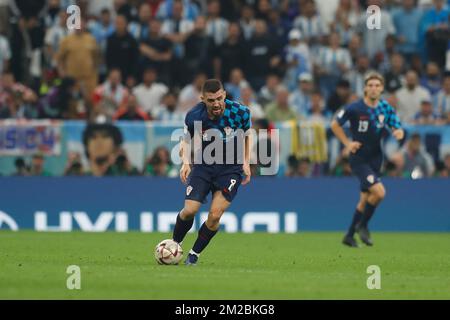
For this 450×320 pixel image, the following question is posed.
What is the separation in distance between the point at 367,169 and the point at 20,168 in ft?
22.5

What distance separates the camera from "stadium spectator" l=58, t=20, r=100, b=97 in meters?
24.9

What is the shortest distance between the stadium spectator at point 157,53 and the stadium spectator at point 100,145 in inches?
123

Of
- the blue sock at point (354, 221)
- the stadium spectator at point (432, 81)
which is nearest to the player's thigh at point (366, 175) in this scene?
the blue sock at point (354, 221)

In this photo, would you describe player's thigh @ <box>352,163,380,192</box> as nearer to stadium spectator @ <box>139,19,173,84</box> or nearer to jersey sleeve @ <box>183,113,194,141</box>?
jersey sleeve @ <box>183,113,194,141</box>

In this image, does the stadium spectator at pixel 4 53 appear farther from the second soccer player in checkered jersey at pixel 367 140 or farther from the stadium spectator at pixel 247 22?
the second soccer player in checkered jersey at pixel 367 140

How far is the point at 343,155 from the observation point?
2286 centimetres

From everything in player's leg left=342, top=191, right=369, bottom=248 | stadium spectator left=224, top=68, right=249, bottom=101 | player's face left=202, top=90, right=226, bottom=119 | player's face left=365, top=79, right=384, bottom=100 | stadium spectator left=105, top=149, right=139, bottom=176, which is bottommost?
player's leg left=342, top=191, right=369, bottom=248

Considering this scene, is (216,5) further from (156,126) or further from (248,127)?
(248,127)

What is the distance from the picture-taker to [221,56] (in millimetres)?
25359

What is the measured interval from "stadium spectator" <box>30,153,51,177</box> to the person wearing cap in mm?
5745

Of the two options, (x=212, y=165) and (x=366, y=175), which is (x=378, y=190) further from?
(x=212, y=165)

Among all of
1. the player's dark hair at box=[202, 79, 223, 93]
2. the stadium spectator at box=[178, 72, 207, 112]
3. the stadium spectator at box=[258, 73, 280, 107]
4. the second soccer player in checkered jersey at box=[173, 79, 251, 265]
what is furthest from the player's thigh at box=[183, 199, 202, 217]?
the stadium spectator at box=[258, 73, 280, 107]

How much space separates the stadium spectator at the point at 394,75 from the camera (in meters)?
24.9

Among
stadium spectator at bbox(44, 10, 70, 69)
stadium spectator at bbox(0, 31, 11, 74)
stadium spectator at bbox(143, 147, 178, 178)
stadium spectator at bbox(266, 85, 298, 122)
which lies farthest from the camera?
stadium spectator at bbox(44, 10, 70, 69)
